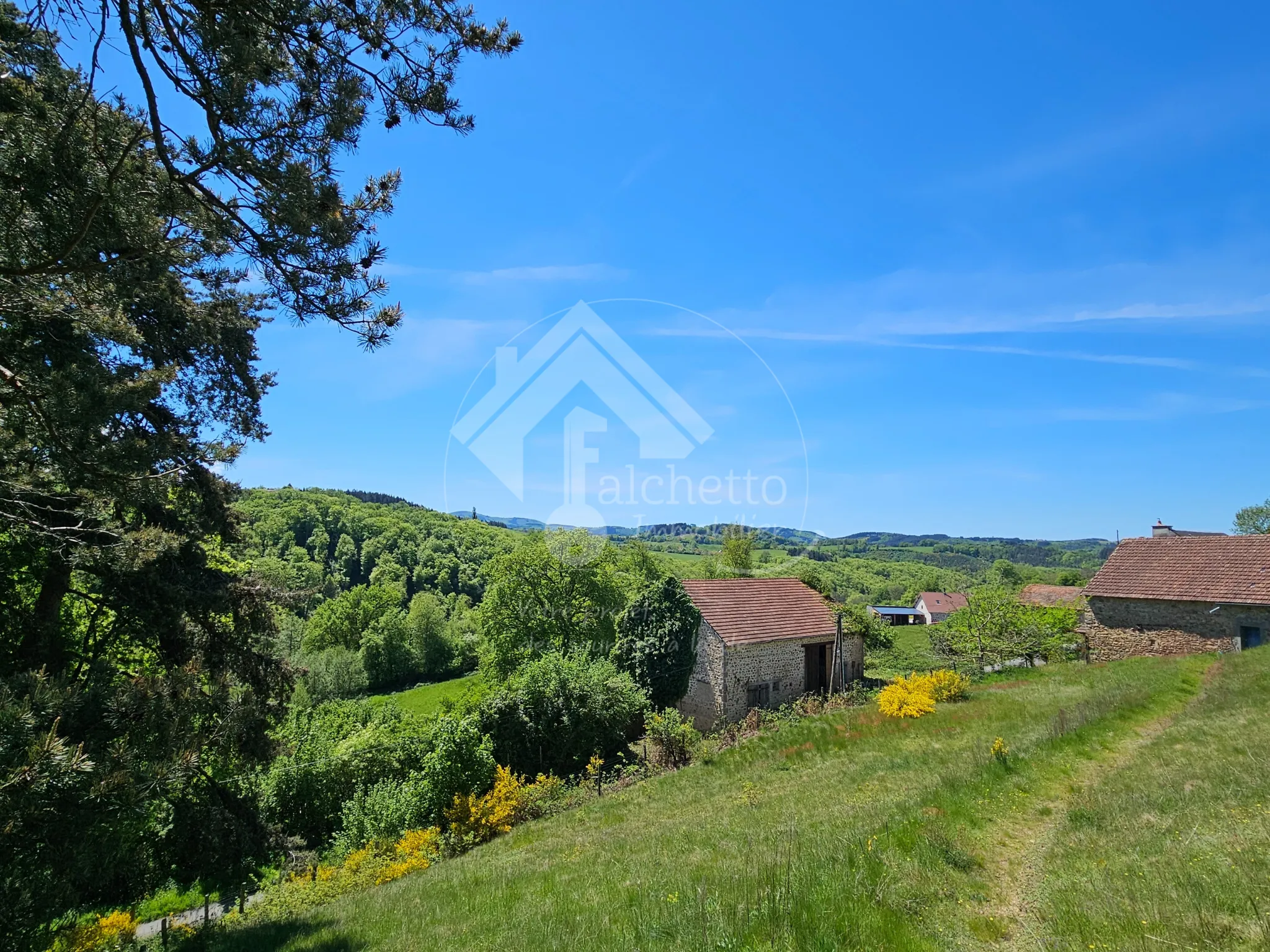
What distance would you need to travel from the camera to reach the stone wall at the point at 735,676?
20625 millimetres

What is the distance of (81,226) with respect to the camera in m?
3.95

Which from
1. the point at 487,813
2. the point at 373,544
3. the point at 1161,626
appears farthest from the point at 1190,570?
the point at 373,544

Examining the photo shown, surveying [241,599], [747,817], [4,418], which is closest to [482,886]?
[747,817]

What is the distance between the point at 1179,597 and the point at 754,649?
55.8ft

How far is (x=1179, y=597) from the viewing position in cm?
2195

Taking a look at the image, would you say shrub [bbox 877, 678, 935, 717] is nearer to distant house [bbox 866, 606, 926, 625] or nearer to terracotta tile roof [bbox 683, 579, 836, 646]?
terracotta tile roof [bbox 683, 579, 836, 646]

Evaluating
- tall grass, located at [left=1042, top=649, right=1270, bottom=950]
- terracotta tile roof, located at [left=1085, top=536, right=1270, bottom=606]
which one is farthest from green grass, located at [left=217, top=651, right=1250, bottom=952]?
terracotta tile roof, located at [left=1085, top=536, right=1270, bottom=606]

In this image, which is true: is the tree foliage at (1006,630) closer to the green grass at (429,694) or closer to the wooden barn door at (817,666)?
the wooden barn door at (817,666)

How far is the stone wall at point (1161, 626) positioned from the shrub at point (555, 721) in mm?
20878

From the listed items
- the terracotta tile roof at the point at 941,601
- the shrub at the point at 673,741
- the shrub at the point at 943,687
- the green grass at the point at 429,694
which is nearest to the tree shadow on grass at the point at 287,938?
the shrub at the point at 673,741

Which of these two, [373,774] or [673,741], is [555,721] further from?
[373,774]

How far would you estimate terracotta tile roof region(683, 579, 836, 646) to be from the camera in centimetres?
2164

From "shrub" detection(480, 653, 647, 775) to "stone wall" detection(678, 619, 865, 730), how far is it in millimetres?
3180

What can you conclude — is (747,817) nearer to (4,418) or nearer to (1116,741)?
(1116,741)
